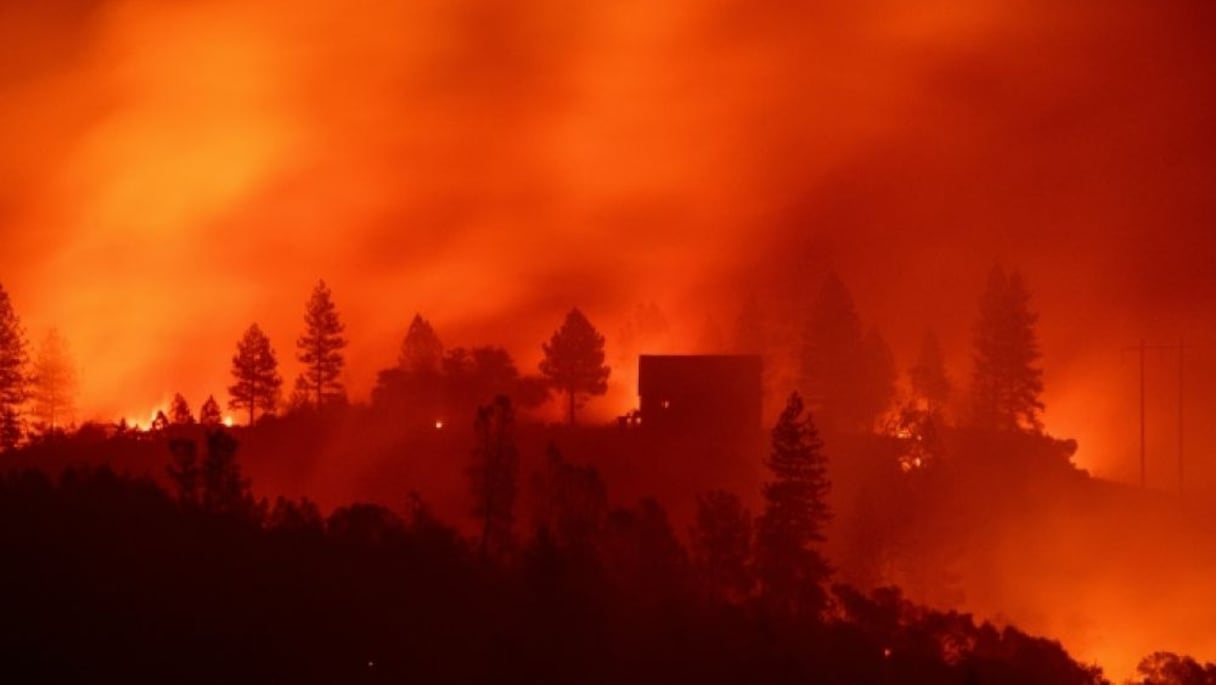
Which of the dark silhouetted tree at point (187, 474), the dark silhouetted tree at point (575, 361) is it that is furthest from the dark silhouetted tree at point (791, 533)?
the dark silhouetted tree at point (575, 361)

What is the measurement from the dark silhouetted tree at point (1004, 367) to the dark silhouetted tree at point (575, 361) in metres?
26.9

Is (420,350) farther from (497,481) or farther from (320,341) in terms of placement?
(497,481)

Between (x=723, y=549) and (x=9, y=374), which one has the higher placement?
(x=9, y=374)

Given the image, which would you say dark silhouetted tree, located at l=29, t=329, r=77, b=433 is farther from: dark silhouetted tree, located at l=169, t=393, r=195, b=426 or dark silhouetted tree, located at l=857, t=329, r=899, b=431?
dark silhouetted tree, located at l=857, t=329, r=899, b=431

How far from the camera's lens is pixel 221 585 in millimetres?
30453

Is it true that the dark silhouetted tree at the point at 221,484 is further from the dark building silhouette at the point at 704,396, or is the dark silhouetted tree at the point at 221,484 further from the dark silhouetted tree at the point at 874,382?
the dark silhouetted tree at the point at 874,382

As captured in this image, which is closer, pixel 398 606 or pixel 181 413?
pixel 398 606

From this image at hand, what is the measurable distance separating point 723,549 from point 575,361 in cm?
3621

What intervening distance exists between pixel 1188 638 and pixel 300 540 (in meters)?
45.2

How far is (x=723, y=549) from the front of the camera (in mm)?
42938

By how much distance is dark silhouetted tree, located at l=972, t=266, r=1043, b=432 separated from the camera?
84.7 m

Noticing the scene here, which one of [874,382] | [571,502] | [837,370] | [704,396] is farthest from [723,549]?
[874,382]

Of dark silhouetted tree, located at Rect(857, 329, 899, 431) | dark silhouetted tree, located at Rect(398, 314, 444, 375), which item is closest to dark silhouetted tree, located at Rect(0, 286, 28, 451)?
dark silhouetted tree, located at Rect(398, 314, 444, 375)

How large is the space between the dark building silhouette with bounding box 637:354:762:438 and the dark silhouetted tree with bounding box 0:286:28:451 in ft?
114
